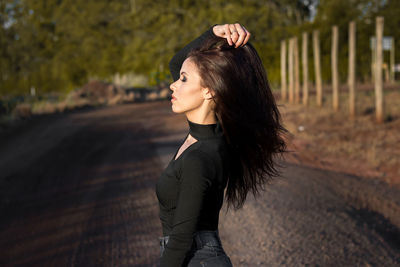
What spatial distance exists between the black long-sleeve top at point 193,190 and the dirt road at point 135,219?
6.96ft

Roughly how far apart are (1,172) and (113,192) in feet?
8.40

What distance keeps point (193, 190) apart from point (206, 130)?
0.28 meters

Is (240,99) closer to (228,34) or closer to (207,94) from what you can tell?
(207,94)

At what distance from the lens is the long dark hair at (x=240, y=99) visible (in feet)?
5.68

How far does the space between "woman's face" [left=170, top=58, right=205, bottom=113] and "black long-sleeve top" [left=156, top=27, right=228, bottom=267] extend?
8 cm

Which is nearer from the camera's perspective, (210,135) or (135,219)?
(210,135)

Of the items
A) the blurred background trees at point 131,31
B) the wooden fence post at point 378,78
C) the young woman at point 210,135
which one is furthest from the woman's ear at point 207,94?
the blurred background trees at point 131,31

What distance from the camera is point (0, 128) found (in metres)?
13.0

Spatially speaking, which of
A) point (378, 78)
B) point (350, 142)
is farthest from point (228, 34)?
point (378, 78)

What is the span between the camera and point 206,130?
1.78m

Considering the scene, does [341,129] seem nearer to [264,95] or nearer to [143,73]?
[264,95]

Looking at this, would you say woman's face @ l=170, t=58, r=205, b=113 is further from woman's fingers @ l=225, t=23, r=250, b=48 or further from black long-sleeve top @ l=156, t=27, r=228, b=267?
woman's fingers @ l=225, t=23, r=250, b=48

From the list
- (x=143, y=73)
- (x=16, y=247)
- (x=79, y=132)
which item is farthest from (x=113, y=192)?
(x=143, y=73)

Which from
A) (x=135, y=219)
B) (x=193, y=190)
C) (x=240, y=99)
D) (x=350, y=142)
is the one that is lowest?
(x=350, y=142)
